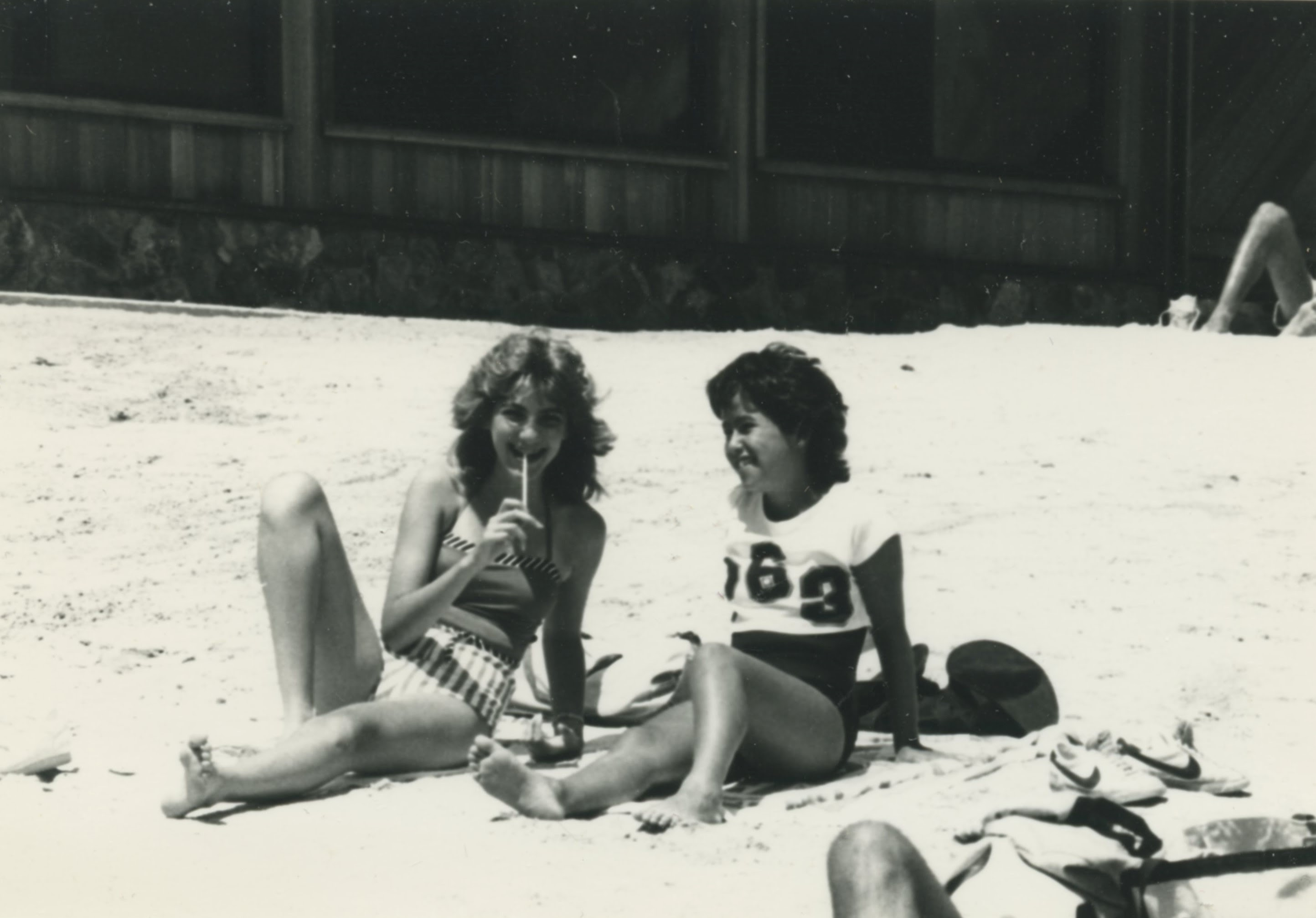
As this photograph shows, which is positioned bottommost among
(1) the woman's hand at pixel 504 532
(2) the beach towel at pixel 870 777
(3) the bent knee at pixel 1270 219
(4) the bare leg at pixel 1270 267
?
(2) the beach towel at pixel 870 777

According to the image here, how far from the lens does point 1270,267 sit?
8625mm

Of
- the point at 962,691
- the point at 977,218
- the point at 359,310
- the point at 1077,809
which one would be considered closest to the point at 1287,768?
the point at 962,691

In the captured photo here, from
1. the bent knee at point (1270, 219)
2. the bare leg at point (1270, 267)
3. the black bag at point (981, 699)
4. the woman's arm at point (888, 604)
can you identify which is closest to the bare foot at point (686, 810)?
the woman's arm at point (888, 604)

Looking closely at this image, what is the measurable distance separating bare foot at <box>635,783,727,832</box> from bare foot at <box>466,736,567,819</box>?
155 millimetres

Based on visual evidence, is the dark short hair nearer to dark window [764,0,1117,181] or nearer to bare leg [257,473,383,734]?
bare leg [257,473,383,734]

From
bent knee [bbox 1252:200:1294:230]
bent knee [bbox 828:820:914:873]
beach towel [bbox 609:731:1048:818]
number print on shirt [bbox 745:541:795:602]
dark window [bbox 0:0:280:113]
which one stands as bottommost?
beach towel [bbox 609:731:1048:818]

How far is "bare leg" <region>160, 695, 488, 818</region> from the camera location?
3293 mm

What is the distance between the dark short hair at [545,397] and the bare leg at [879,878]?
62.0 inches

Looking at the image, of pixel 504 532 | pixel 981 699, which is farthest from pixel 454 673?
pixel 981 699

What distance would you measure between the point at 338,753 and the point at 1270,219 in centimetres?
641

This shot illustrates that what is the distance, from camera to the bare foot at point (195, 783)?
3252 millimetres

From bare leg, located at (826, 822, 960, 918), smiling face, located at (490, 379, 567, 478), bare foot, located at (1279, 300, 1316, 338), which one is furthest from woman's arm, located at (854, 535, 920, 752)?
bare foot, located at (1279, 300, 1316, 338)

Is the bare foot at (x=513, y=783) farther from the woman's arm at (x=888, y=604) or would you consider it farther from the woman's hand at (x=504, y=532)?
the woman's arm at (x=888, y=604)

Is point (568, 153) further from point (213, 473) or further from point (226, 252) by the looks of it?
point (213, 473)
